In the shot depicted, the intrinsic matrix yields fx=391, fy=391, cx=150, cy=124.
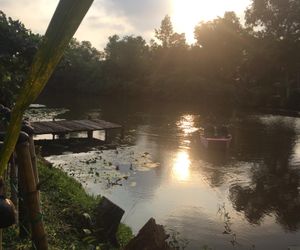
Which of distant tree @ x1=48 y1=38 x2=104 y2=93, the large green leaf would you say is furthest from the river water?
distant tree @ x1=48 y1=38 x2=104 y2=93

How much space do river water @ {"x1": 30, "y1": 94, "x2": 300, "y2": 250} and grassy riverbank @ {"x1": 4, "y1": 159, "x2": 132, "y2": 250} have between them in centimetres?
261

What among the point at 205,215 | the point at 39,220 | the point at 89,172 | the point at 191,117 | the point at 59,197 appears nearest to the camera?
the point at 39,220

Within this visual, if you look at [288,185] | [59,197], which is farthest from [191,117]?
[59,197]

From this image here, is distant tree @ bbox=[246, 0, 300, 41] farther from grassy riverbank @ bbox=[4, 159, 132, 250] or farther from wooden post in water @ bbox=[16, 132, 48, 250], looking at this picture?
wooden post in water @ bbox=[16, 132, 48, 250]

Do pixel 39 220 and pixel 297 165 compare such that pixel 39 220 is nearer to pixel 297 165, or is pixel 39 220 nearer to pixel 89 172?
pixel 89 172

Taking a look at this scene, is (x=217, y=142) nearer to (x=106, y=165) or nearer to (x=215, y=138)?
(x=215, y=138)

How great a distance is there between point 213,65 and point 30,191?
62.6 metres

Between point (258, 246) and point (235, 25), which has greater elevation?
point (235, 25)

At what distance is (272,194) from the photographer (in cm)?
1566

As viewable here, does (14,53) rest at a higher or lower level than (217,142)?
higher

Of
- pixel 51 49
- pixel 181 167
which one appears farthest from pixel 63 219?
pixel 181 167

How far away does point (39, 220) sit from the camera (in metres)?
3.75

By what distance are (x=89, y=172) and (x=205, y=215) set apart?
19.7ft

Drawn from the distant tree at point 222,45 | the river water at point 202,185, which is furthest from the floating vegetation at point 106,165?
the distant tree at point 222,45
